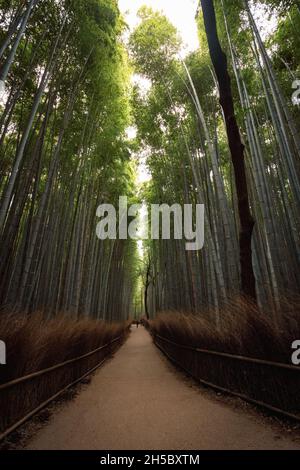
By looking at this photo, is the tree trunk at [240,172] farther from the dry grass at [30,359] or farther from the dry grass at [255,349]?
the dry grass at [30,359]

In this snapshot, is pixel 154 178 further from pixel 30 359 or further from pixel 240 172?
pixel 30 359

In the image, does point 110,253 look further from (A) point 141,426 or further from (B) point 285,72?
(A) point 141,426

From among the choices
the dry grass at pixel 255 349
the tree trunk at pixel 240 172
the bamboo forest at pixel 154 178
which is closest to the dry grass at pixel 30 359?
the bamboo forest at pixel 154 178

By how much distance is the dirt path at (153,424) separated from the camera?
1902 millimetres

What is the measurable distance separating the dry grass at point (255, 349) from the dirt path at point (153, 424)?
26 centimetres

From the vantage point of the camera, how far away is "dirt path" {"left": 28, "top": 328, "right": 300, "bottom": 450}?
190 centimetres

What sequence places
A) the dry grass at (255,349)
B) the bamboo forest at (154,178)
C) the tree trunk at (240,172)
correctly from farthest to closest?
the tree trunk at (240,172) → the bamboo forest at (154,178) → the dry grass at (255,349)

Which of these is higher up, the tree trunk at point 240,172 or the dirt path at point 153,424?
the tree trunk at point 240,172

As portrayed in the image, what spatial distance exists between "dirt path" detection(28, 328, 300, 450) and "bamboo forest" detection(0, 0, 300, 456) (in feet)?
0.14

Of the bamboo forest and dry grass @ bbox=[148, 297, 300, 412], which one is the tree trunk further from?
dry grass @ bbox=[148, 297, 300, 412]

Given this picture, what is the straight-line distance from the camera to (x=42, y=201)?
3920 mm

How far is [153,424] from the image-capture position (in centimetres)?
239

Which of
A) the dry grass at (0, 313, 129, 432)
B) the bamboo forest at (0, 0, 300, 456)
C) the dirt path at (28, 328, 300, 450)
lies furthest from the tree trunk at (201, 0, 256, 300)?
the dry grass at (0, 313, 129, 432)
